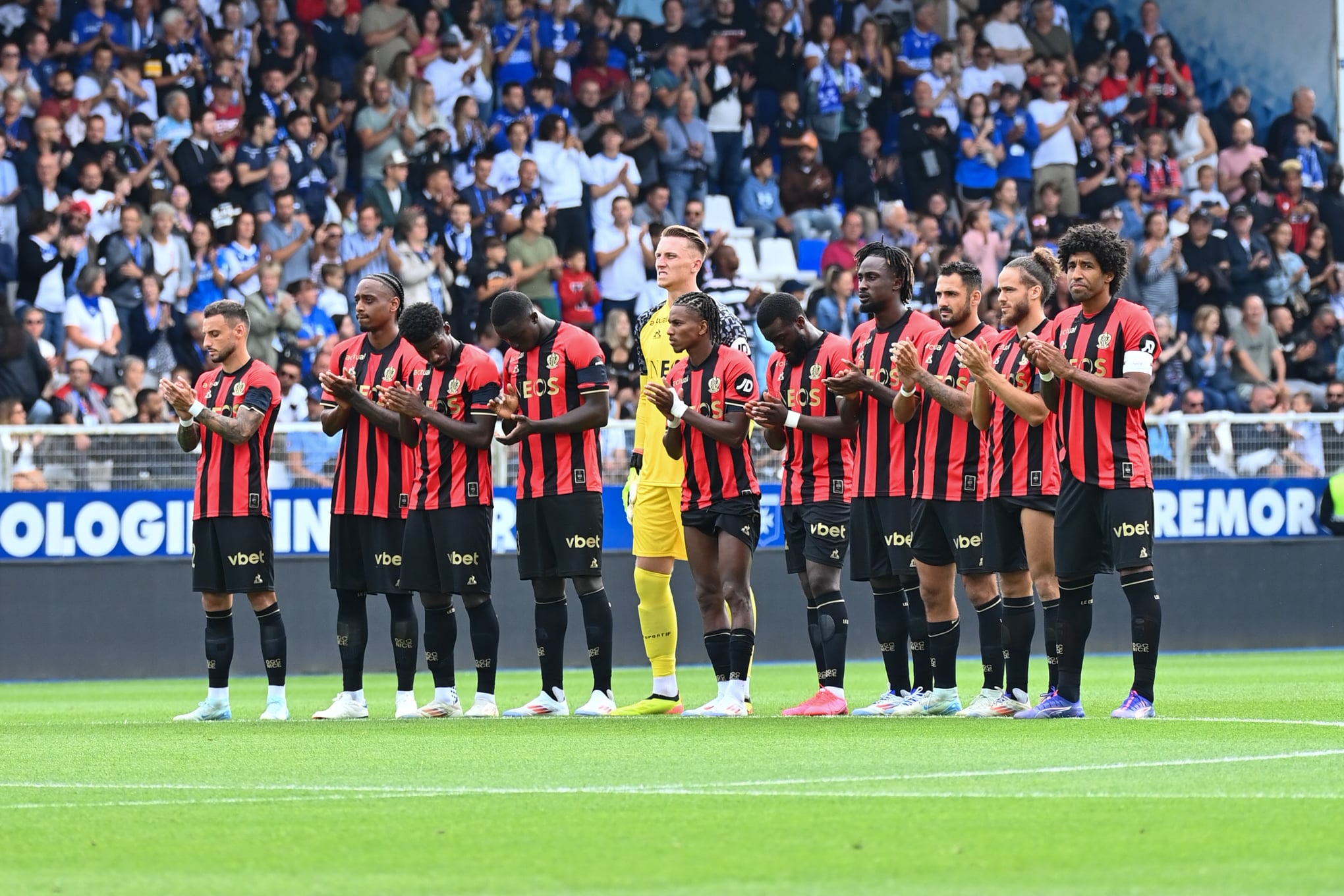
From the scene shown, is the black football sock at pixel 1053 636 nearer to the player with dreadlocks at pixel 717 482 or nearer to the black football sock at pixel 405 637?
the player with dreadlocks at pixel 717 482

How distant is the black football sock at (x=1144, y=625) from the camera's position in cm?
995

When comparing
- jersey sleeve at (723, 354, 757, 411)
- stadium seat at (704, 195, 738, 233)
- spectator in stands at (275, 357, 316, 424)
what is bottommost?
jersey sleeve at (723, 354, 757, 411)

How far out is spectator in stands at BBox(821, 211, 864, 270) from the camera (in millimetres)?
22172

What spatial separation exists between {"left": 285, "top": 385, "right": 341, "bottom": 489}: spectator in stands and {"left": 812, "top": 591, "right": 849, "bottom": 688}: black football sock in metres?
7.03

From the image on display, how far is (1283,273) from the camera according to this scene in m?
23.7

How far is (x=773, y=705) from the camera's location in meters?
12.3

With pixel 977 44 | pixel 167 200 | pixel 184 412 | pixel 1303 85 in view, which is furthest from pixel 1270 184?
pixel 184 412

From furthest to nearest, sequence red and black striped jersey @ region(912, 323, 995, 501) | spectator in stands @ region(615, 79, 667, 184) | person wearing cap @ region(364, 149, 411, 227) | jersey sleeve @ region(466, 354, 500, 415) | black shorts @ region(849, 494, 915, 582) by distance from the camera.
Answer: spectator in stands @ region(615, 79, 667, 184)
person wearing cap @ region(364, 149, 411, 227)
jersey sleeve @ region(466, 354, 500, 415)
black shorts @ region(849, 494, 915, 582)
red and black striped jersey @ region(912, 323, 995, 501)

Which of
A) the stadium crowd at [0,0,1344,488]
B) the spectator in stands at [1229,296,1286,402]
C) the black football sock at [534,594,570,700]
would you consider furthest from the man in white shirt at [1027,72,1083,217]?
the black football sock at [534,594,570,700]

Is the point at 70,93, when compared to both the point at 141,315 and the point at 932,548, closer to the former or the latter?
the point at 141,315

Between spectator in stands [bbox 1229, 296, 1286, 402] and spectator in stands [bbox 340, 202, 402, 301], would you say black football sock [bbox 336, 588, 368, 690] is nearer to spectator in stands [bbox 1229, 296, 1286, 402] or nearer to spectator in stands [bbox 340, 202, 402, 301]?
spectator in stands [bbox 340, 202, 402, 301]

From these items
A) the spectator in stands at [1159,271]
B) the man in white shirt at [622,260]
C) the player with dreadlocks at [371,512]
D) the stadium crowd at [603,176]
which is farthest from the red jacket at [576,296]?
the player with dreadlocks at [371,512]

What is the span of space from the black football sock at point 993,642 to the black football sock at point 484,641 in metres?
2.66

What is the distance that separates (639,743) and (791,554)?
2853mm
